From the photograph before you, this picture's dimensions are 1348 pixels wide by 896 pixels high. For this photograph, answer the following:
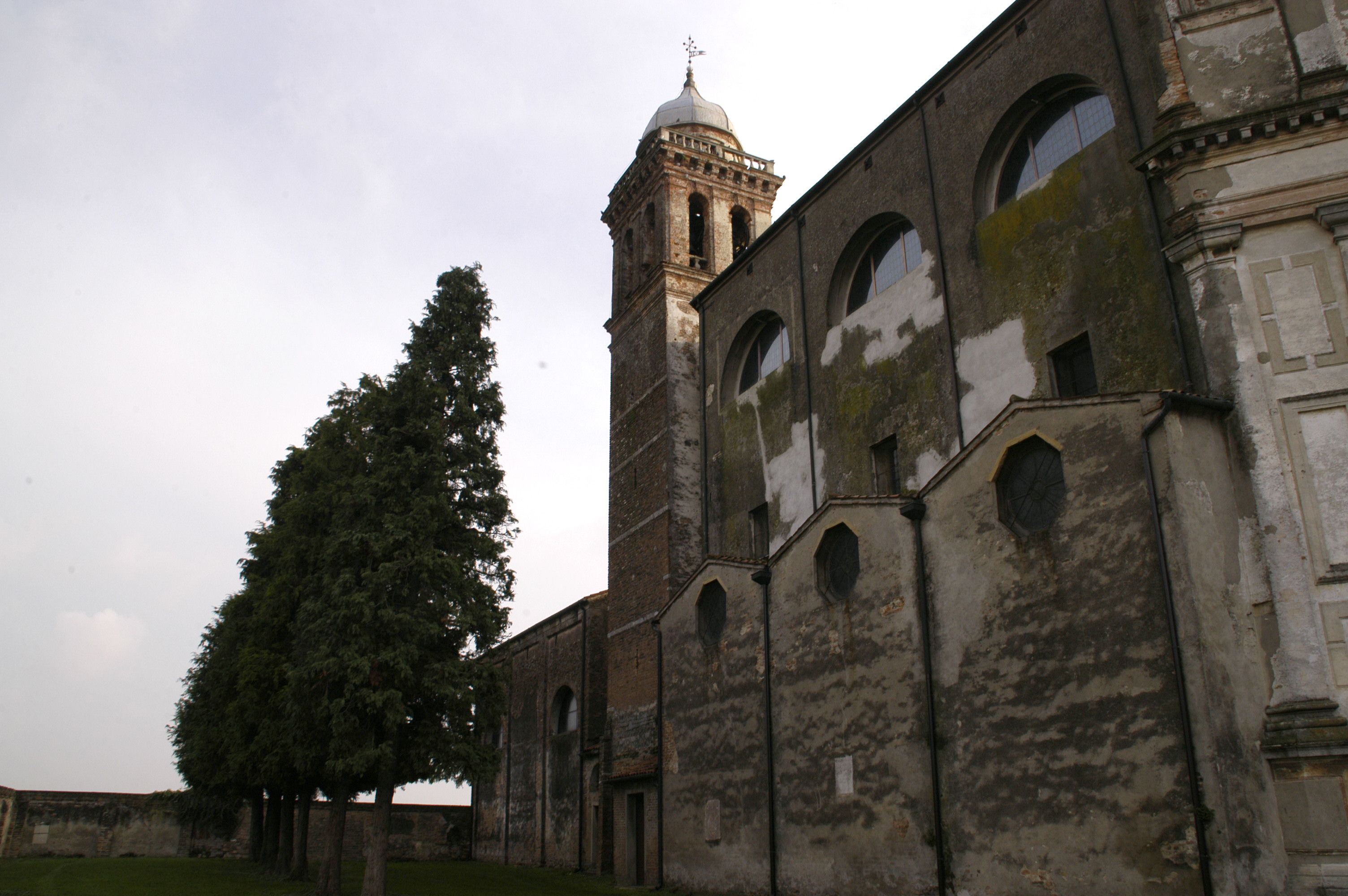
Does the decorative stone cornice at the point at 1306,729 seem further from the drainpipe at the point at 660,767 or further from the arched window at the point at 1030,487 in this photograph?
the drainpipe at the point at 660,767

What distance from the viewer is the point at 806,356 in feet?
60.8

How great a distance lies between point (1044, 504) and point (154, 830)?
3505 centimetres

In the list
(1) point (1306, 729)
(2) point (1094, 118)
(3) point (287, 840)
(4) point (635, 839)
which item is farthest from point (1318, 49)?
(3) point (287, 840)

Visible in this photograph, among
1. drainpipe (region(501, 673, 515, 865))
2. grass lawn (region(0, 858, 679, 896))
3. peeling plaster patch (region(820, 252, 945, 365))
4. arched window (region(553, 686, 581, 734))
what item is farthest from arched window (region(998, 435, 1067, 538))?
drainpipe (region(501, 673, 515, 865))

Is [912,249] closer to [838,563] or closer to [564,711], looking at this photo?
[838,563]

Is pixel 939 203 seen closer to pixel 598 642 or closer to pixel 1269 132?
pixel 1269 132

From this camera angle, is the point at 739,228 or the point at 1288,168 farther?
the point at 739,228

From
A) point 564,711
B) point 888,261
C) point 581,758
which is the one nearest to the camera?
point 888,261

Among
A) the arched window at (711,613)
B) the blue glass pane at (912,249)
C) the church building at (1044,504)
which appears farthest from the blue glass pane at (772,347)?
the arched window at (711,613)

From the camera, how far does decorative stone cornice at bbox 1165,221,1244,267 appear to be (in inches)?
408

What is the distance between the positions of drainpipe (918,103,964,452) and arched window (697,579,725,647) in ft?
17.1

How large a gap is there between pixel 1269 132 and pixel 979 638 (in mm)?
6434

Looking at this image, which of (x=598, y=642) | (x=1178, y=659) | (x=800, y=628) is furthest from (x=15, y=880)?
(x=1178, y=659)

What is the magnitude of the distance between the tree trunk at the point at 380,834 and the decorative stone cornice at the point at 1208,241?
13091 mm
